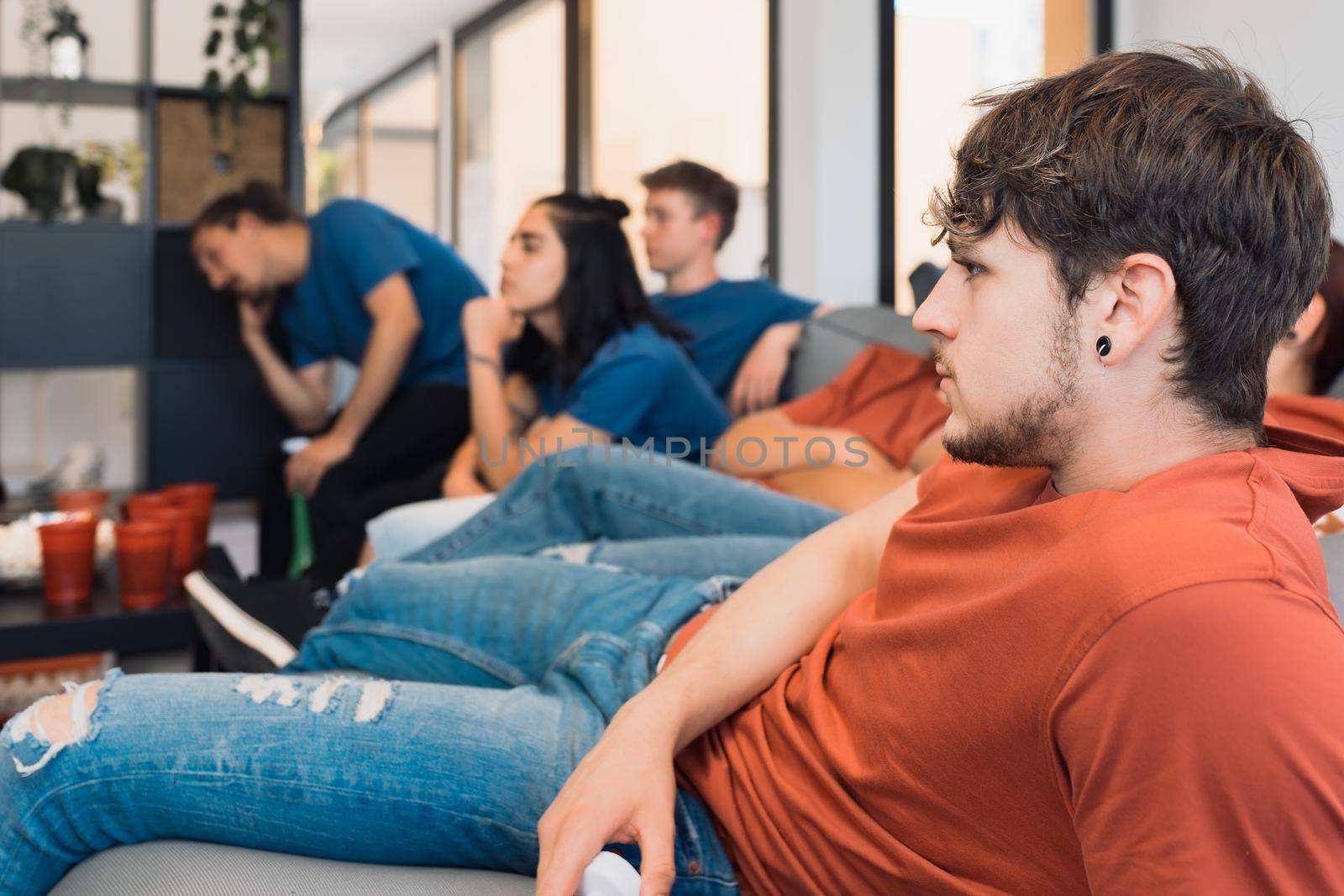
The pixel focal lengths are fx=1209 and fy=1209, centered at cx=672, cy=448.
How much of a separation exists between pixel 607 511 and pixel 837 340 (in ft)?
3.82

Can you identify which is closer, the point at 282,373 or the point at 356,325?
the point at 356,325

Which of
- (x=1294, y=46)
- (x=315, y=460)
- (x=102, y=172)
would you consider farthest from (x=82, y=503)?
(x=1294, y=46)

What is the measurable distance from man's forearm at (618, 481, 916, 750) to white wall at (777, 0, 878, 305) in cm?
261

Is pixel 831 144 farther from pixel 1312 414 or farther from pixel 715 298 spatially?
pixel 1312 414

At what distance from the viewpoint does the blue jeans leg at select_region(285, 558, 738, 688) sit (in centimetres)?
118

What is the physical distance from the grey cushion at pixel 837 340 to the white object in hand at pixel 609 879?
1887mm

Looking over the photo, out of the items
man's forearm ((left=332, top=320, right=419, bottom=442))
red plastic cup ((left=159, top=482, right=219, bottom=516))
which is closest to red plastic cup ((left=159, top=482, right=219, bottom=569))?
red plastic cup ((left=159, top=482, right=219, bottom=516))

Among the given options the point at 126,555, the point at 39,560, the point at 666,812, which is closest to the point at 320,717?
the point at 666,812

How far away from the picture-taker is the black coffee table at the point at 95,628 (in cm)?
194

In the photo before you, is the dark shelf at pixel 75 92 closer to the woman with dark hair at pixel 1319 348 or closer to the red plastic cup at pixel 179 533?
the red plastic cup at pixel 179 533

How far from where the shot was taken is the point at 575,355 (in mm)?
2480

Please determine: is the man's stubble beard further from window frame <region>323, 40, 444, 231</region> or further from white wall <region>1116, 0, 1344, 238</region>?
window frame <region>323, 40, 444, 231</region>

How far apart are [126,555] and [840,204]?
7.54 ft

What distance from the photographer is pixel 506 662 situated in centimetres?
123
